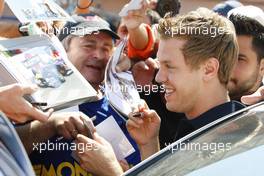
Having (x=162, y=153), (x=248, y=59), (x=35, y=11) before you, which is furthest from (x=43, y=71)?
(x=248, y=59)

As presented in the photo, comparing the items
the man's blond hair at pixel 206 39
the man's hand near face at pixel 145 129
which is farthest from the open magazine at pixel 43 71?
the man's blond hair at pixel 206 39

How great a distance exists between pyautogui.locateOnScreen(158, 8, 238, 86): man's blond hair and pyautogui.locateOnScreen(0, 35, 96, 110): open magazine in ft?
1.41

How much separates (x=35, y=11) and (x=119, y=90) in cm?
59

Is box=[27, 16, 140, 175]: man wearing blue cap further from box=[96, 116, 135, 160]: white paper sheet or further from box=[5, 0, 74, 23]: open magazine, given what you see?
box=[5, 0, 74, 23]: open magazine

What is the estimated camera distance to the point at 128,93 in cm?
248

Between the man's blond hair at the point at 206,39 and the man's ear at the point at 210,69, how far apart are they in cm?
2

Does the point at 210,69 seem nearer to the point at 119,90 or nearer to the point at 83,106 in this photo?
the point at 119,90

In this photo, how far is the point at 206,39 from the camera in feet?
7.03

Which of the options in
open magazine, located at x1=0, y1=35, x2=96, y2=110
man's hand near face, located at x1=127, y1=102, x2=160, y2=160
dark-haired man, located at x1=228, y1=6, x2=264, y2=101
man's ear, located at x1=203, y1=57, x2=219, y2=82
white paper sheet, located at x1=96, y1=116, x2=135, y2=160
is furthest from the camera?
dark-haired man, located at x1=228, y1=6, x2=264, y2=101

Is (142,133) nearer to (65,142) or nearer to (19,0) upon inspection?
(65,142)

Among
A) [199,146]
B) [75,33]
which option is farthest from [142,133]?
[75,33]

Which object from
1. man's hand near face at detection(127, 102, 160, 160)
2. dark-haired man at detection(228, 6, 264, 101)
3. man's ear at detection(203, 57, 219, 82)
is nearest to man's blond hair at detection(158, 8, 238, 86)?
man's ear at detection(203, 57, 219, 82)

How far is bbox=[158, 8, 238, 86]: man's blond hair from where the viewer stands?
2.13 meters

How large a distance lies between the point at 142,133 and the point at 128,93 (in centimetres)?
29
